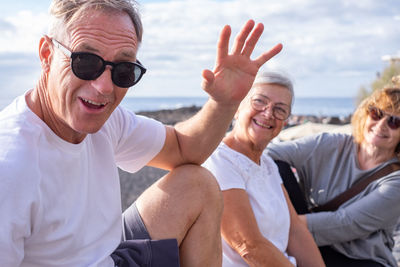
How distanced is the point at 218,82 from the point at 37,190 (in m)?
1.14

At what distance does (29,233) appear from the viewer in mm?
1859

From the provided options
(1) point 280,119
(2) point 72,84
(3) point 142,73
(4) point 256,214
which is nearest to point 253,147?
(1) point 280,119

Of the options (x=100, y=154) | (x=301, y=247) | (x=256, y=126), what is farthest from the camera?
(x=301, y=247)

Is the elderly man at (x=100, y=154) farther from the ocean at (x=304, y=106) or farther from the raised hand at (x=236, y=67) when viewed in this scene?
the ocean at (x=304, y=106)

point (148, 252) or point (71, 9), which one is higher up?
point (71, 9)

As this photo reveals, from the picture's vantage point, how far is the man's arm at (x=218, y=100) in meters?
2.56

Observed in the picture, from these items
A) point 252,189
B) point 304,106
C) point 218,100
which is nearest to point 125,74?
point 218,100

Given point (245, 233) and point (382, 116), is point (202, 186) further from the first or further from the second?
point (382, 116)

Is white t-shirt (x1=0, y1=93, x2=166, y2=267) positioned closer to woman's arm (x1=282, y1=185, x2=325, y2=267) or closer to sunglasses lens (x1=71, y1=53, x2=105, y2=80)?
sunglasses lens (x1=71, y1=53, x2=105, y2=80)

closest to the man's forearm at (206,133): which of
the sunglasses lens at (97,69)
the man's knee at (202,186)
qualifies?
the man's knee at (202,186)

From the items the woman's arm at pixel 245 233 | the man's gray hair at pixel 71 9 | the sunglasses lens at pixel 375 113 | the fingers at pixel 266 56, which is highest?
the man's gray hair at pixel 71 9

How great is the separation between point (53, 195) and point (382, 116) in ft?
9.30

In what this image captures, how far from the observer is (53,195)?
1978 mm

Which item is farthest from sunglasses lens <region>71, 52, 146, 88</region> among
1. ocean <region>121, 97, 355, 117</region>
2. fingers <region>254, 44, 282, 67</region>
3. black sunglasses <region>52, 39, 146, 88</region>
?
ocean <region>121, 97, 355, 117</region>
